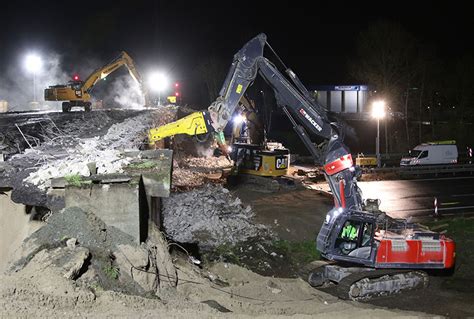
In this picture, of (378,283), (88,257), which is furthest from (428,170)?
(88,257)

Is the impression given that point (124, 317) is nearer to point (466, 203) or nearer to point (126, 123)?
point (126, 123)

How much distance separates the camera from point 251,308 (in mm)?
8500

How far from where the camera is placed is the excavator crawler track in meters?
11.3

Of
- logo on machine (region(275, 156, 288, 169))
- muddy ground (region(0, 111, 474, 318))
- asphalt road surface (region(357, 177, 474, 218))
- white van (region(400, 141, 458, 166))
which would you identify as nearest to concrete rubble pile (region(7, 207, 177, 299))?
muddy ground (region(0, 111, 474, 318))

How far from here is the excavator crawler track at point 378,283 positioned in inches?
445

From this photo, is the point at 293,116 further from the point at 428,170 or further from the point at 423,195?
the point at 428,170

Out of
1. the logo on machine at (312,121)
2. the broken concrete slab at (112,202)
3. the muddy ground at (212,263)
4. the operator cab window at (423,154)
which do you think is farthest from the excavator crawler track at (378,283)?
the operator cab window at (423,154)

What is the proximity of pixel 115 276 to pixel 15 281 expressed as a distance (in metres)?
1.49

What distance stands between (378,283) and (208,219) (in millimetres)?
6769

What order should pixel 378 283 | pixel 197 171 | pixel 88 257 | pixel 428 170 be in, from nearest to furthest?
1. pixel 88 257
2. pixel 378 283
3. pixel 197 171
4. pixel 428 170

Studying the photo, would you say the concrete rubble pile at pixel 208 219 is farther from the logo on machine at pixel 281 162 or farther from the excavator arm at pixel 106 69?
the excavator arm at pixel 106 69

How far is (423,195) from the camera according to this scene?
82.3 feet

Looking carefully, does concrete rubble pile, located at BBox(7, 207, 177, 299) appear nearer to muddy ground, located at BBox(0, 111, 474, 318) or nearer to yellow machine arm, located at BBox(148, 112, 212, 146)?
muddy ground, located at BBox(0, 111, 474, 318)

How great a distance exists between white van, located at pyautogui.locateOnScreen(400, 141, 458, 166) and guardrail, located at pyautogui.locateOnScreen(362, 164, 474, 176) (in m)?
1.35
